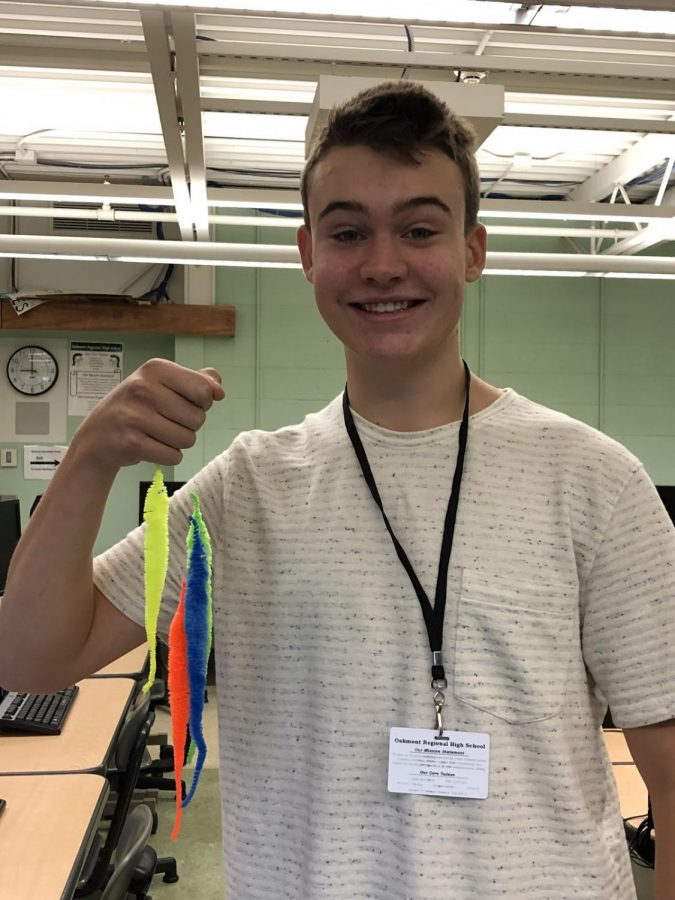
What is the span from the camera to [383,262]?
981 millimetres

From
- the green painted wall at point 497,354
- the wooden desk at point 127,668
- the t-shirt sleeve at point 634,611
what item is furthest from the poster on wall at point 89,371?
the t-shirt sleeve at point 634,611

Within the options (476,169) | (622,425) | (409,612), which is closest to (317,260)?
(476,169)

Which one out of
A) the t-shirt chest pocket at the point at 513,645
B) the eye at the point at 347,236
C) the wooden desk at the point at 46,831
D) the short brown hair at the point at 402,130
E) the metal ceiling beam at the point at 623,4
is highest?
the metal ceiling beam at the point at 623,4

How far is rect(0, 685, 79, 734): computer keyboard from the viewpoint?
2584 mm

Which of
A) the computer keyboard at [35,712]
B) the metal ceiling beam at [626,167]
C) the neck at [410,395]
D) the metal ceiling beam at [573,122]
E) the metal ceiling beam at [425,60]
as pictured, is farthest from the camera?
the metal ceiling beam at [626,167]

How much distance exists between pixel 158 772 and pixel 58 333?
3.56m

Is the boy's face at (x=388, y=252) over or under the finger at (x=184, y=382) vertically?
over

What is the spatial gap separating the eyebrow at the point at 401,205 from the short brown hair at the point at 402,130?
56mm

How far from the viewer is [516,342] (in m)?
5.98

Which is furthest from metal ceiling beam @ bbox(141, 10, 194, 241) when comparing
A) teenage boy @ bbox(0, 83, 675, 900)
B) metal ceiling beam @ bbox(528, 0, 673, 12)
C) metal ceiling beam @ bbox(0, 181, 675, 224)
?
teenage boy @ bbox(0, 83, 675, 900)

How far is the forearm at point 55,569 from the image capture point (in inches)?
35.7

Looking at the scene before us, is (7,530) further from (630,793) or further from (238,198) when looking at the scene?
(630,793)

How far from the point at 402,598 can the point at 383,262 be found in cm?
45

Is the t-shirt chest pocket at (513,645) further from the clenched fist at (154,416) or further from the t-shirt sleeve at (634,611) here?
the clenched fist at (154,416)
